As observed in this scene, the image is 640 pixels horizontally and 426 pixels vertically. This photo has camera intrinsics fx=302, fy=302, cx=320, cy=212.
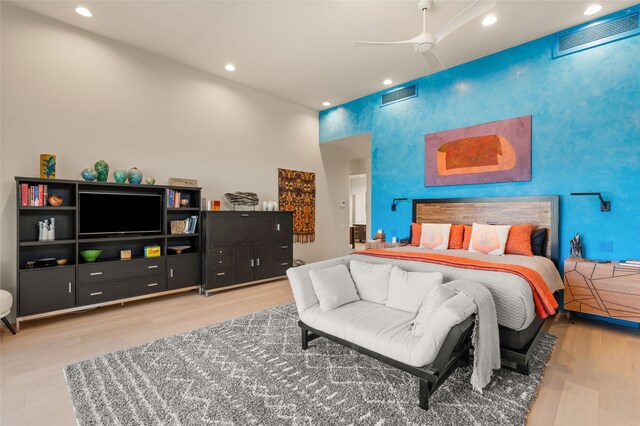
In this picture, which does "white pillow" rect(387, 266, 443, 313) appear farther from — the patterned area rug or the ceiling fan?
the ceiling fan

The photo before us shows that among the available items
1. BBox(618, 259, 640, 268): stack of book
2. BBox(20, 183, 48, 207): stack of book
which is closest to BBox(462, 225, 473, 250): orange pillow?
BBox(618, 259, 640, 268): stack of book

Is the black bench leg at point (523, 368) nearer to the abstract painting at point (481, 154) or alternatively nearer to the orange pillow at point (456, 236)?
the orange pillow at point (456, 236)

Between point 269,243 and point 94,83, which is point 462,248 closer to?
point 269,243

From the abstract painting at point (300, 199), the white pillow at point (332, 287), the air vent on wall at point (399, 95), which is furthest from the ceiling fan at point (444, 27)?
the abstract painting at point (300, 199)

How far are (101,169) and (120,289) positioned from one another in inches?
58.8

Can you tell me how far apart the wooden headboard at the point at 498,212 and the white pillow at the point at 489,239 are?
14.5 inches

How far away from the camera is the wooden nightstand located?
9.64ft

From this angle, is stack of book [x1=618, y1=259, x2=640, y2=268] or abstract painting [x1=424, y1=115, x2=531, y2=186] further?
abstract painting [x1=424, y1=115, x2=531, y2=186]

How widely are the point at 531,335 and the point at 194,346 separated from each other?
283cm

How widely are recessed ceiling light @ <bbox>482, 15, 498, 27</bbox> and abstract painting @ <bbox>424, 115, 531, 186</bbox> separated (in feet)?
4.15

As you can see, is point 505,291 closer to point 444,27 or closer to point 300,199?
point 444,27

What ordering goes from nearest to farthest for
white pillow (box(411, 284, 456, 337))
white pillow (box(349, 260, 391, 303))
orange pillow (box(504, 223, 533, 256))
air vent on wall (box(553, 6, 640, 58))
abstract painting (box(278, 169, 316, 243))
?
white pillow (box(411, 284, 456, 337)) < white pillow (box(349, 260, 391, 303)) < air vent on wall (box(553, 6, 640, 58)) < orange pillow (box(504, 223, 533, 256)) < abstract painting (box(278, 169, 316, 243))

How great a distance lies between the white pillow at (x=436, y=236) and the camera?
166 inches

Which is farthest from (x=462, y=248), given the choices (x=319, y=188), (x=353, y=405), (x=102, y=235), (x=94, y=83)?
(x=94, y=83)
